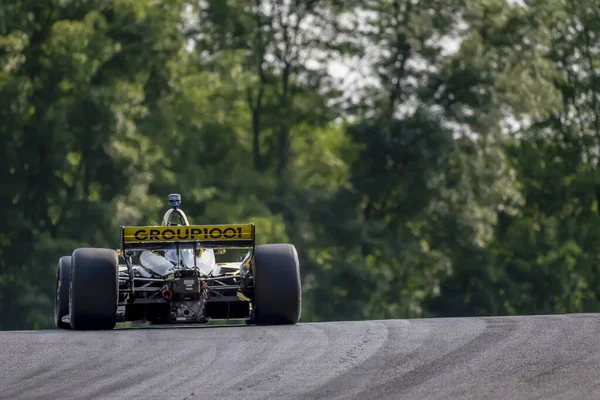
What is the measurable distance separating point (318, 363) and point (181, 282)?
19.2 ft

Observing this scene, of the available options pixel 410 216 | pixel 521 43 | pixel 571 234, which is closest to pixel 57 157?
pixel 410 216

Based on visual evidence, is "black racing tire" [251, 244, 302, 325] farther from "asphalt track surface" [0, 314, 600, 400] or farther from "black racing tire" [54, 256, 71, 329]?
"black racing tire" [54, 256, 71, 329]

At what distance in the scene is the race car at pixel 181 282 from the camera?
16.6 m

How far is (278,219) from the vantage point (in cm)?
4359

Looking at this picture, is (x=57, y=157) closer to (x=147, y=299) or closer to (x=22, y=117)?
(x=22, y=117)

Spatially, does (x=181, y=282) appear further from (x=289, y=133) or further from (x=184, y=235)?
(x=289, y=133)

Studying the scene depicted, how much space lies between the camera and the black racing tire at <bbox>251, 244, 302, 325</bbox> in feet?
55.6

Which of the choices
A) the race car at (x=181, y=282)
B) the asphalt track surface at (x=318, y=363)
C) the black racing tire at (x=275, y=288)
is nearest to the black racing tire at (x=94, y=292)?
the race car at (x=181, y=282)

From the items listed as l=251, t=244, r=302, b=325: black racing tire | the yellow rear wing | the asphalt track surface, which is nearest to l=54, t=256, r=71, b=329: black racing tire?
the yellow rear wing

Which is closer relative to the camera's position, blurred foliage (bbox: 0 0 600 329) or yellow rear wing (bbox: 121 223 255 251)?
yellow rear wing (bbox: 121 223 255 251)

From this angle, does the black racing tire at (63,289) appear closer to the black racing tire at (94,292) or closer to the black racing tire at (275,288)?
the black racing tire at (94,292)

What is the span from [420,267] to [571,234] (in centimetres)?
794

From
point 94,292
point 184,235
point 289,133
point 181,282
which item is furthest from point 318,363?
point 289,133

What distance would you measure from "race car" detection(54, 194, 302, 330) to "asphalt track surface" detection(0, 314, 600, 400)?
1.51m
